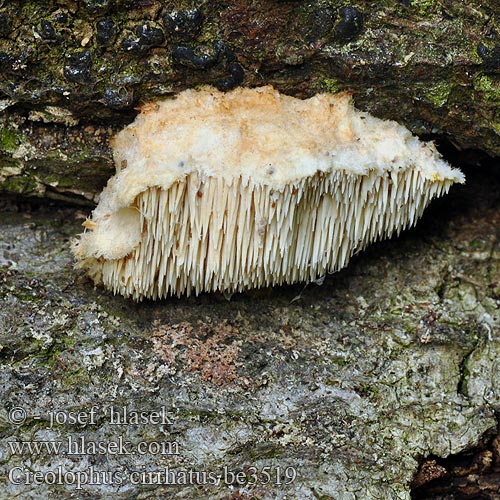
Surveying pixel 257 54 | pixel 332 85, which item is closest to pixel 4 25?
pixel 257 54

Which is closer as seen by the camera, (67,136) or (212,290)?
(67,136)

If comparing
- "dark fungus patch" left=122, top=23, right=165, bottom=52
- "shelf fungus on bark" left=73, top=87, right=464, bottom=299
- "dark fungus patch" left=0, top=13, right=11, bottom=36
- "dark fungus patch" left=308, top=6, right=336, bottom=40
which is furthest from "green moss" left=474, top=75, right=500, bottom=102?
"dark fungus patch" left=0, top=13, right=11, bottom=36

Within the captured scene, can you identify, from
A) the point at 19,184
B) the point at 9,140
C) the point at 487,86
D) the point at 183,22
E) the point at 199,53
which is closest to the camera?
the point at 183,22

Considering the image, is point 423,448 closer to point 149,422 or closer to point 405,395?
point 405,395

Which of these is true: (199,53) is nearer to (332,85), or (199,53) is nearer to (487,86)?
(332,85)

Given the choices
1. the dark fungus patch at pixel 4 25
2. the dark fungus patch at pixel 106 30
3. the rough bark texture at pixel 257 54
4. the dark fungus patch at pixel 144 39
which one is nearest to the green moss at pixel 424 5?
the rough bark texture at pixel 257 54

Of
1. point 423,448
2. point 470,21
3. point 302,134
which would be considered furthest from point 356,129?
point 423,448
